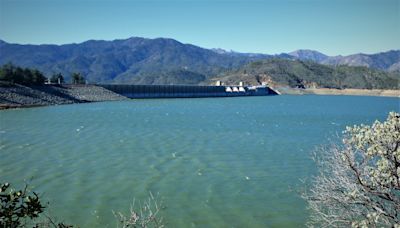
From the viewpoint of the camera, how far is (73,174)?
50.3 feet

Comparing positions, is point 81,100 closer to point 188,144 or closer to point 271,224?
point 188,144

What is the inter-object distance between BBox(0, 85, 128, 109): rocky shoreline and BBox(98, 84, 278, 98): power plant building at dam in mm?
4997

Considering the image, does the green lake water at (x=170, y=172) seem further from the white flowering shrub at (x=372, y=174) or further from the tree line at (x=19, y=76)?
the tree line at (x=19, y=76)

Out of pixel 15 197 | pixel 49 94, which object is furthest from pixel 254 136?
pixel 49 94

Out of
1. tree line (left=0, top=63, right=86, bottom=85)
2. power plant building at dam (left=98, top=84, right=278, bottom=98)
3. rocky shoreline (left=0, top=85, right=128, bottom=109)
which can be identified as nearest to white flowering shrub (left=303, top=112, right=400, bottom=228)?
rocky shoreline (left=0, top=85, right=128, bottom=109)

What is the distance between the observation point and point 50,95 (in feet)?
192

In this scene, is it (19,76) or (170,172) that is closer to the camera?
(170,172)

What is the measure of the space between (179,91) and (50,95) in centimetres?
4278

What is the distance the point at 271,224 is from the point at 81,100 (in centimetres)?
5693

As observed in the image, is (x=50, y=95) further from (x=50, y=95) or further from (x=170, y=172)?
(x=170, y=172)

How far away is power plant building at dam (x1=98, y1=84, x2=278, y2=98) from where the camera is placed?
81562mm

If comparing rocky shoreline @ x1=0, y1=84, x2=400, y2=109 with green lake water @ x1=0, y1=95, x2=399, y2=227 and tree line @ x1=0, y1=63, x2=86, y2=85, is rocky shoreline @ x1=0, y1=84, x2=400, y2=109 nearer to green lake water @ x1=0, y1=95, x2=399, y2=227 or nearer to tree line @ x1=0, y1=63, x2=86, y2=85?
tree line @ x1=0, y1=63, x2=86, y2=85

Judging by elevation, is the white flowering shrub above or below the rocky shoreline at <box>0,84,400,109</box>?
above

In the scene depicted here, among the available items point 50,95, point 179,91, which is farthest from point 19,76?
point 179,91
